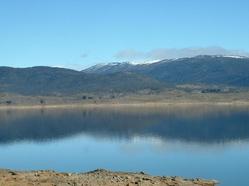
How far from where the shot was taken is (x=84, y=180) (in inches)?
1478

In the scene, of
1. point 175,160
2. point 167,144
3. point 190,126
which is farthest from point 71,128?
point 175,160

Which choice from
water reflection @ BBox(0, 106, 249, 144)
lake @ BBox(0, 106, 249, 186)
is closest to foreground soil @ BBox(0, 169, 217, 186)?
lake @ BBox(0, 106, 249, 186)

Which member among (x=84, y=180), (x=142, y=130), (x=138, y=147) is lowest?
(x=138, y=147)

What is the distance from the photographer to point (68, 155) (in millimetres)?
75062

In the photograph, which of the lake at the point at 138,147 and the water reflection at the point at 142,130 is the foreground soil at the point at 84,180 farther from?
the water reflection at the point at 142,130

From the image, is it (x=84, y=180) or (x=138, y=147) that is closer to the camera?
(x=84, y=180)

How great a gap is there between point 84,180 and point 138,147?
158ft

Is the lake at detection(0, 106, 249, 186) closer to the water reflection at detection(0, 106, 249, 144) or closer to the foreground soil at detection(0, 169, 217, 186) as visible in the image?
the water reflection at detection(0, 106, 249, 144)

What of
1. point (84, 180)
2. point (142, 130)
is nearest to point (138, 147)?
point (142, 130)

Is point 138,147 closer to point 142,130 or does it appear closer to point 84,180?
point 142,130

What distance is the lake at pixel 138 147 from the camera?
198 ft

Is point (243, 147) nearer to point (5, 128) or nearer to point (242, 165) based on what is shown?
point (242, 165)

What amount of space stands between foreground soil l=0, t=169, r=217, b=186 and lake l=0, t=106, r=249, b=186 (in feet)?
35.9

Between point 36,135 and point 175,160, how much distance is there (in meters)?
49.5
